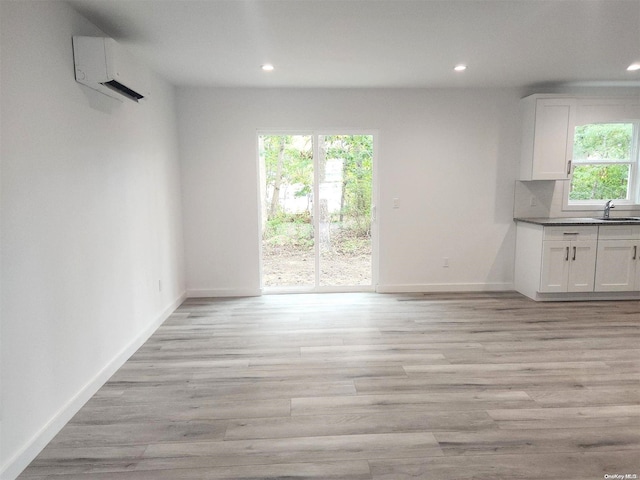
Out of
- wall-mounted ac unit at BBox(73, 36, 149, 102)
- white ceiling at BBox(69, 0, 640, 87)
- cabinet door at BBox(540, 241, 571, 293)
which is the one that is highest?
white ceiling at BBox(69, 0, 640, 87)

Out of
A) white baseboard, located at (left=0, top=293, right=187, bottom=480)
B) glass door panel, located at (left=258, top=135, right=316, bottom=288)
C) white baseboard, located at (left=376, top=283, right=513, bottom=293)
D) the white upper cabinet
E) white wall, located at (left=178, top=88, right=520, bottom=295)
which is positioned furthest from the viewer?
white baseboard, located at (left=376, top=283, right=513, bottom=293)

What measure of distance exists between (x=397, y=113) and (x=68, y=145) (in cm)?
353

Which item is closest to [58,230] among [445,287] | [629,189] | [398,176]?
[398,176]

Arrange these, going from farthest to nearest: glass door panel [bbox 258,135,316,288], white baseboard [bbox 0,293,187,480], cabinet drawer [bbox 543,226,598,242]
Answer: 1. glass door panel [bbox 258,135,316,288]
2. cabinet drawer [bbox 543,226,598,242]
3. white baseboard [bbox 0,293,187,480]

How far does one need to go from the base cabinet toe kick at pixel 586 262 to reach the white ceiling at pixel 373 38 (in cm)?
168

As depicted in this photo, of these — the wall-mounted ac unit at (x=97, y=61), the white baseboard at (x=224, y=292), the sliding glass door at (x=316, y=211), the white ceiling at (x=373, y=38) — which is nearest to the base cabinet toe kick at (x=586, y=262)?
the white ceiling at (x=373, y=38)

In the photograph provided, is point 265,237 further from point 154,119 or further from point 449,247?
point 449,247

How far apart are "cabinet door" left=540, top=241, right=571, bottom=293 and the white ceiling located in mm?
1842

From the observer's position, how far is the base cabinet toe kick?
4.36 meters

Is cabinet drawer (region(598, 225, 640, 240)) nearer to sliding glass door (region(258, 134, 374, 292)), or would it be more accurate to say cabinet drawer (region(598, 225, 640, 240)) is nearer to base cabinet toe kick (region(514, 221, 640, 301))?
base cabinet toe kick (region(514, 221, 640, 301))

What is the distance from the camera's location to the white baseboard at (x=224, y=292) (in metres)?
4.81

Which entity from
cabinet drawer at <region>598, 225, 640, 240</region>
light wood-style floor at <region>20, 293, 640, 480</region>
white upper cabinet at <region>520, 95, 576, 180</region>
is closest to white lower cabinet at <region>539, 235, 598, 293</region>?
cabinet drawer at <region>598, 225, 640, 240</region>

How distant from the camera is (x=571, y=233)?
4352 mm

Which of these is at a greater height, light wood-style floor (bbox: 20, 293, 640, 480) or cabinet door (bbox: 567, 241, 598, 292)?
cabinet door (bbox: 567, 241, 598, 292)
